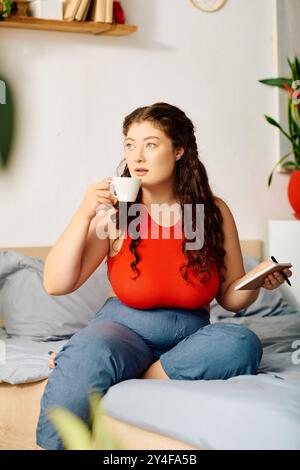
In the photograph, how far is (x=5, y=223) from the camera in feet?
10.3

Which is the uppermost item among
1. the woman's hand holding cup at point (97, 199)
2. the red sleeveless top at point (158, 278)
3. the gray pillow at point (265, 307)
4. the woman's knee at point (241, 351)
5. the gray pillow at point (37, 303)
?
the woman's hand holding cup at point (97, 199)

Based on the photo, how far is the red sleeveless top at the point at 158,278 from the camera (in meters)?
2.07

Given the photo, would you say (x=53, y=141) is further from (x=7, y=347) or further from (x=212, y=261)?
(x=212, y=261)

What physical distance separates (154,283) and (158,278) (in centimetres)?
2

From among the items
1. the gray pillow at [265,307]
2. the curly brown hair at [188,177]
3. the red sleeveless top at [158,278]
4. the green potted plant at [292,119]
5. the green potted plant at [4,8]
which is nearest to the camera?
the red sleeveless top at [158,278]

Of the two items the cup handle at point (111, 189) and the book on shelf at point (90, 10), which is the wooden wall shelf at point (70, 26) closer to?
the book on shelf at point (90, 10)

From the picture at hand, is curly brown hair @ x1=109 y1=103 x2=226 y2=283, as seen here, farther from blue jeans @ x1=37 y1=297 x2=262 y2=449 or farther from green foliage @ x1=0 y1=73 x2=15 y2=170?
green foliage @ x1=0 y1=73 x2=15 y2=170

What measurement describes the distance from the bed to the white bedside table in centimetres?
128

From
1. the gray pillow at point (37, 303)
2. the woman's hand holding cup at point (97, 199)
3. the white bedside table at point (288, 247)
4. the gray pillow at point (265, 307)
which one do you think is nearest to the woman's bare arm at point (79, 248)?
the woman's hand holding cup at point (97, 199)

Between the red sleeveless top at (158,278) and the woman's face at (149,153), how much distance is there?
0.14 metres

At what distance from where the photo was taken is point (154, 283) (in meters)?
2.06

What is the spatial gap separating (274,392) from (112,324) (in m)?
0.48

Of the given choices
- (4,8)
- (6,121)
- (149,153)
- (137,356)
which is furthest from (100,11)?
(137,356)

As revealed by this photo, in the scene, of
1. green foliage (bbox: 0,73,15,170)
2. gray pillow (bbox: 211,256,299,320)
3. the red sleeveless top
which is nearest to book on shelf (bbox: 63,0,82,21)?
green foliage (bbox: 0,73,15,170)
